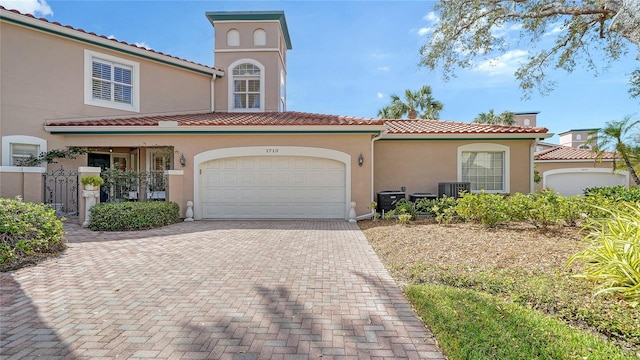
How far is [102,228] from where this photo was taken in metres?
8.91

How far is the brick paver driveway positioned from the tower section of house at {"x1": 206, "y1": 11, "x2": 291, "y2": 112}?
10453 mm

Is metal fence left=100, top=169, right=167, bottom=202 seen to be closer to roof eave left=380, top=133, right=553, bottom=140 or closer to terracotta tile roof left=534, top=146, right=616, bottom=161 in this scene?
roof eave left=380, top=133, right=553, bottom=140

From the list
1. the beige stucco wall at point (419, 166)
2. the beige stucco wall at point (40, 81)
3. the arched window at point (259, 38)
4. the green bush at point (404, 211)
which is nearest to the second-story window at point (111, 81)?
the beige stucco wall at point (40, 81)

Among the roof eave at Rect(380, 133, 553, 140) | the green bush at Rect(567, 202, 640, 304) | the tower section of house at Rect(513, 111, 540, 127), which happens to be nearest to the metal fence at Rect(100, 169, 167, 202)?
the roof eave at Rect(380, 133, 553, 140)

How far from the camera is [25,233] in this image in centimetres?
611

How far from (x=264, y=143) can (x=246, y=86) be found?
20.4 ft

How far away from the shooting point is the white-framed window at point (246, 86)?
1572 cm

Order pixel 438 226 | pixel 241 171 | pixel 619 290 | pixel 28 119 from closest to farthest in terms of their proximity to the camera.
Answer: pixel 619 290 → pixel 438 226 → pixel 28 119 → pixel 241 171

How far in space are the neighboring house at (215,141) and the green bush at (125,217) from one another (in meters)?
1.53

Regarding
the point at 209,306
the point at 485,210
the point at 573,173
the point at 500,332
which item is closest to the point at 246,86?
the point at 485,210

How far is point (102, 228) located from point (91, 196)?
4.38 feet

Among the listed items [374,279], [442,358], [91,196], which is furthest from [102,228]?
[442,358]

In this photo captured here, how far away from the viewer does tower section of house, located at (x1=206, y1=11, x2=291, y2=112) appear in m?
15.6

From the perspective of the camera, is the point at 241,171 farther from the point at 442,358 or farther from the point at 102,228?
the point at 442,358
